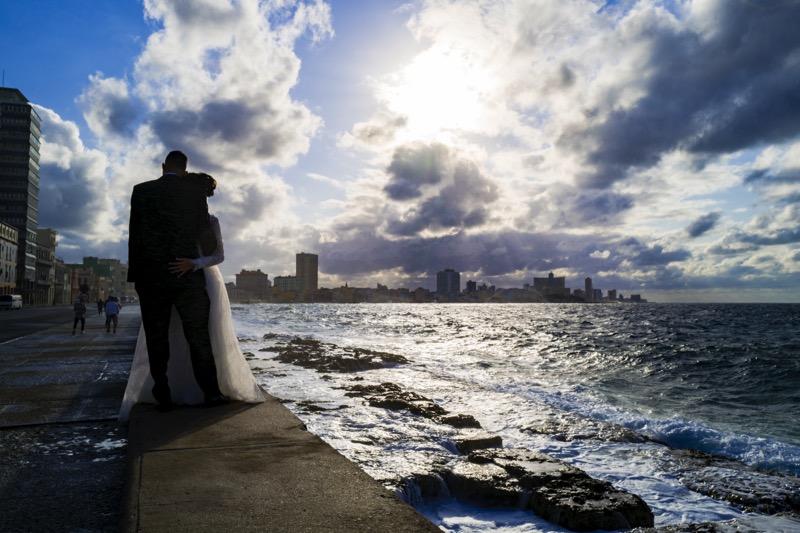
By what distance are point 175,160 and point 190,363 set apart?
1739 mm

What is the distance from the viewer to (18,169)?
92.1m

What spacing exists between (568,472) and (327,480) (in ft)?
10.3

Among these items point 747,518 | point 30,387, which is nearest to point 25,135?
point 30,387

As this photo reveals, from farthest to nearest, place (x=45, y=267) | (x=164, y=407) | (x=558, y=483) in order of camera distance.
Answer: (x=45, y=267) → (x=558, y=483) → (x=164, y=407)

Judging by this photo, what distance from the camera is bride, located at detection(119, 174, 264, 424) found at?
4.39 metres

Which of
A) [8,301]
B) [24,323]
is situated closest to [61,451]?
[24,323]

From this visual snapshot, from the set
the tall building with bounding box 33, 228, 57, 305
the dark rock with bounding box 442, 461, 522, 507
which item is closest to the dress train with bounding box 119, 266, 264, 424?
the dark rock with bounding box 442, 461, 522, 507

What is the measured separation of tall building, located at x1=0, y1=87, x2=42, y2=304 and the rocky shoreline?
10751 centimetres

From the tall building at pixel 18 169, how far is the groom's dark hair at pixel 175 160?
10722cm

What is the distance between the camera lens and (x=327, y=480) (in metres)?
2.48

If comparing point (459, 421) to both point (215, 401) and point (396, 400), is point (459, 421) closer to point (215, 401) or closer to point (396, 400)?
point (396, 400)

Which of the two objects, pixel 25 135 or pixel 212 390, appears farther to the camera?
pixel 25 135

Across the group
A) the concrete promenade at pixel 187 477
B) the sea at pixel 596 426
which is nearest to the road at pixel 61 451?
the concrete promenade at pixel 187 477

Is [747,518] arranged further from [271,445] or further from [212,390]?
[212,390]
